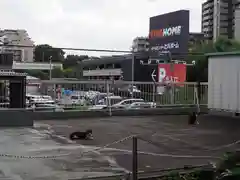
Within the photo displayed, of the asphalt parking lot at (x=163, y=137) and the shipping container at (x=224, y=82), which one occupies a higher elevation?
the shipping container at (x=224, y=82)

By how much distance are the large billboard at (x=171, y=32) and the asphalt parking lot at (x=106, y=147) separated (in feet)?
150

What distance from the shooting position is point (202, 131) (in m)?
14.3

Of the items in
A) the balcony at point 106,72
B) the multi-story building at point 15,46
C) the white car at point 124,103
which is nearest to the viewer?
the multi-story building at point 15,46

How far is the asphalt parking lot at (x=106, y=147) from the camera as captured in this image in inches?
318

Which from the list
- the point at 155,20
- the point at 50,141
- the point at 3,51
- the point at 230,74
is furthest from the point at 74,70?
the point at 50,141

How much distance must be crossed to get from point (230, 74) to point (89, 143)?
972 cm

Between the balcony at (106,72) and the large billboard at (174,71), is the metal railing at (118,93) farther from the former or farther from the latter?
the balcony at (106,72)

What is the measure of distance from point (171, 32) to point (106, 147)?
5508cm

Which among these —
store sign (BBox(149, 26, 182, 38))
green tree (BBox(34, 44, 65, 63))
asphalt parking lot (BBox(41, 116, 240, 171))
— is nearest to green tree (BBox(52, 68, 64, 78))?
green tree (BBox(34, 44, 65, 63))

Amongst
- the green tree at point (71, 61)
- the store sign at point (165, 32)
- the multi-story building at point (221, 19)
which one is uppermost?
the multi-story building at point (221, 19)

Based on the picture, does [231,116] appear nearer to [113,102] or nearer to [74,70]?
[113,102]

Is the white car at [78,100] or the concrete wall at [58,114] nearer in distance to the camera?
the concrete wall at [58,114]

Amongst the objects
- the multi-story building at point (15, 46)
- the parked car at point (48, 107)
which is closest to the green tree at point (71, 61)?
the multi-story building at point (15, 46)

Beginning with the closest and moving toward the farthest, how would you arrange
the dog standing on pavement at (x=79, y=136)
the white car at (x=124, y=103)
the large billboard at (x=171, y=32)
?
the dog standing on pavement at (x=79, y=136) < the white car at (x=124, y=103) < the large billboard at (x=171, y=32)
